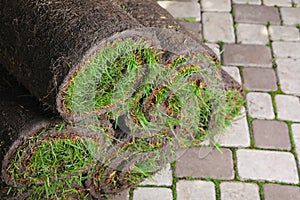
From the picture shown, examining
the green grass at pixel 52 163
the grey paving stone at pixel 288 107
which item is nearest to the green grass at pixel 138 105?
the green grass at pixel 52 163

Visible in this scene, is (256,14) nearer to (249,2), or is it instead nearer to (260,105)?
(249,2)

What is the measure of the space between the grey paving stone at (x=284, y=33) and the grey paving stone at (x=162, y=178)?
144 centimetres

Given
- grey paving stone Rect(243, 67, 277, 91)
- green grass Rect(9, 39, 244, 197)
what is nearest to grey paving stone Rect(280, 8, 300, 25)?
grey paving stone Rect(243, 67, 277, 91)

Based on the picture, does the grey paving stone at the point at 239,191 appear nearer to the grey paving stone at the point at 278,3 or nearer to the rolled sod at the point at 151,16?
the rolled sod at the point at 151,16

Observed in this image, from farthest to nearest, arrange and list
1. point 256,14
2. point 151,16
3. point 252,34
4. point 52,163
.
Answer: point 256,14 → point 252,34 → point 151,16 → point 52,163

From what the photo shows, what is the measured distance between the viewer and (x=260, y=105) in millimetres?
3549

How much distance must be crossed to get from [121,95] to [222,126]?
0.84 m

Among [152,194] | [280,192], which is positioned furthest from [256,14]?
[152,194]

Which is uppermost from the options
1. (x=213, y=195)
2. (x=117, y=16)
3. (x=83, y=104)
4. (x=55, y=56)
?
(x=117, y=16)

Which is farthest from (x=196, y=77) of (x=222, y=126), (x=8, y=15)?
(x=8, y=15)

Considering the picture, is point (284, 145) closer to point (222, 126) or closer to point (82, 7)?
point (222, 126)

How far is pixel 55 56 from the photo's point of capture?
2301mm

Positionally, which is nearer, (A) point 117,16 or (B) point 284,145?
(A) point 117,16

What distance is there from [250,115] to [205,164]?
1.63 ft
